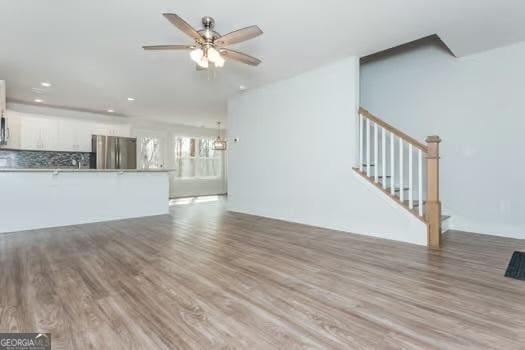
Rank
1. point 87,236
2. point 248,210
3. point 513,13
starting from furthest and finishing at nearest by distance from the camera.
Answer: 1. point 248,210
2. point 87,236
3. point 513,13

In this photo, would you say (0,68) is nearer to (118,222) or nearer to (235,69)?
(118,222)

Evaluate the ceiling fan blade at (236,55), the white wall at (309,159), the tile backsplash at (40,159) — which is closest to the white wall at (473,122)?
the white wall at (309,159)

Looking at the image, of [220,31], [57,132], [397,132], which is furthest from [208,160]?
[397,132]

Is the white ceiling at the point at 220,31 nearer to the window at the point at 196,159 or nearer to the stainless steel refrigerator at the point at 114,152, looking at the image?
the stainless steel refrigerator at the point at 114,152

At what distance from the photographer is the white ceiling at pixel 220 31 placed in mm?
2676

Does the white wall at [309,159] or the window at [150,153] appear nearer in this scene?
the white wall at [309,159]

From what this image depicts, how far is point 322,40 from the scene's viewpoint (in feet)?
11.3

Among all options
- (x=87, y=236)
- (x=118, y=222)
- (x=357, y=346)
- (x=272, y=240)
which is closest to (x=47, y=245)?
(x=87, y=236)

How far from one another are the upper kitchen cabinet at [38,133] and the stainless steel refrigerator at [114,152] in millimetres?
835

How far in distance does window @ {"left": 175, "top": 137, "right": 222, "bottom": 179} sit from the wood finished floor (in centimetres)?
607

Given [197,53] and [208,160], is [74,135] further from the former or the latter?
[197,53]

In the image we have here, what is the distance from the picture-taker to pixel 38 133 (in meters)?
6.31

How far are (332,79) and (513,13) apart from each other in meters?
2.06

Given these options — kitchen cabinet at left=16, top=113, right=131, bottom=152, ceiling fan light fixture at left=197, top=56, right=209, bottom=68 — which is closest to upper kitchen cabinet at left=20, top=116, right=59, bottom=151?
kitchen cabinet at left=16, top=113, right=131, bottom=152
